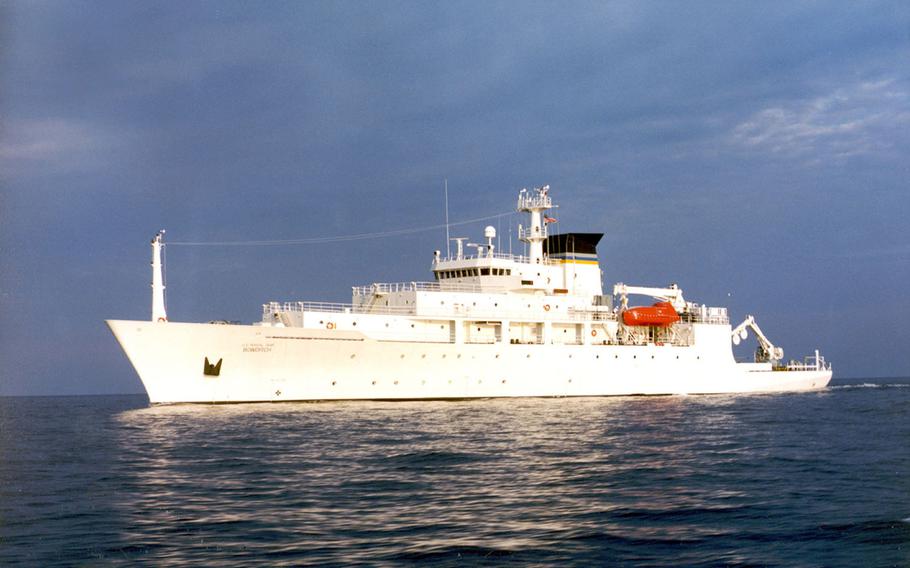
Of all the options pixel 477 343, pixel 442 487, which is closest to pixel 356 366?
pixel 477 343

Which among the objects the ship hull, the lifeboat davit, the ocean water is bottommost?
the ocean water

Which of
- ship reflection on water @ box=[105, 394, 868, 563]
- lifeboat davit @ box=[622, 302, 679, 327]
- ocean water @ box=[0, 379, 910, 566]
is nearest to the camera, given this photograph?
ocean water @ box=[0, 379, 910, 566]

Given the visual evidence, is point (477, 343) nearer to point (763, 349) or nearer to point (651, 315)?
point (651, 315)

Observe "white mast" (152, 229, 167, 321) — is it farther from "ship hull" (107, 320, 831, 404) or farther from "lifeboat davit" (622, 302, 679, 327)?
"lifeboat davit" (622, 302, 679, 327)

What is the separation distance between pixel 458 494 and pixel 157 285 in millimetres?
22775

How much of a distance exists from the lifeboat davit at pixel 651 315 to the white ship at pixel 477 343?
0.21 feet

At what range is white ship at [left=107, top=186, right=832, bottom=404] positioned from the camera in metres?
31.7

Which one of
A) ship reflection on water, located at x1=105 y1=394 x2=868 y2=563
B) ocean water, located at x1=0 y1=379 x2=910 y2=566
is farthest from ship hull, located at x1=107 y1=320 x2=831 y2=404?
ocean water, located at x1=0 y1=379 x2=910 y2=566

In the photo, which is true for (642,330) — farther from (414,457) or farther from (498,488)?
(498,488)

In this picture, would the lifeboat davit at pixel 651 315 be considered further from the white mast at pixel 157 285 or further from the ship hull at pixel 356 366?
the white mast at pixel 157 285

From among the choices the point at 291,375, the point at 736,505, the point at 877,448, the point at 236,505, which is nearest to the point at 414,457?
the point at 236,505

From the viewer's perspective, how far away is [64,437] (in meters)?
25.5

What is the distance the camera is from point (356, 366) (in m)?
33.9

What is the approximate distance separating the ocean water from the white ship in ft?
21.6
